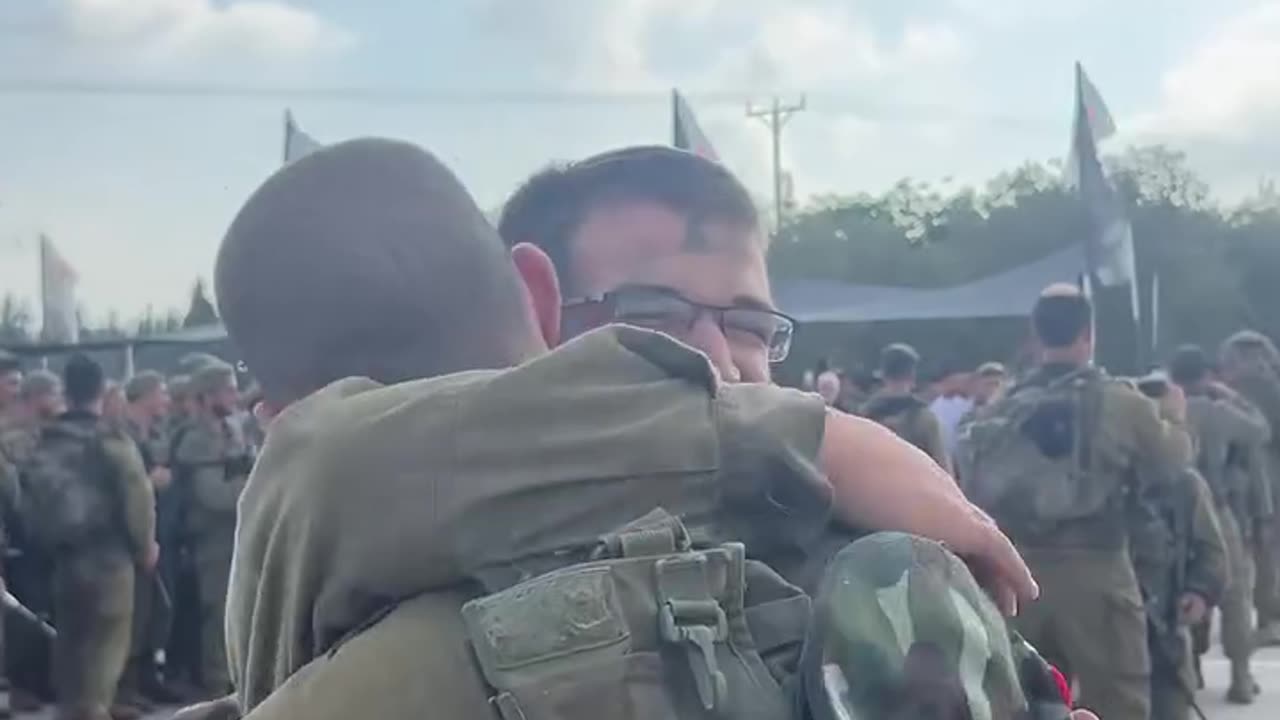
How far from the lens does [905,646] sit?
953 mm

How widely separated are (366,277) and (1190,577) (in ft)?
18.7

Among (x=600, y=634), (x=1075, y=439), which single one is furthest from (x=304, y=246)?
(x=1075, y=439)

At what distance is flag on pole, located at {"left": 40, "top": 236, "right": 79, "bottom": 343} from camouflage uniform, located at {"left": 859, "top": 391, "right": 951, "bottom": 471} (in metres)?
9.35

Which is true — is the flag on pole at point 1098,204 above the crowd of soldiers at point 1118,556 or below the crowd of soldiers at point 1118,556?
above

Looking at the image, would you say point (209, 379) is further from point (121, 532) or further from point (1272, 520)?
point (1272, 520)

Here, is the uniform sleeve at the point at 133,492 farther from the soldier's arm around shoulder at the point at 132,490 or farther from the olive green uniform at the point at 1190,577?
the olive green uniform at the point at 1190,577

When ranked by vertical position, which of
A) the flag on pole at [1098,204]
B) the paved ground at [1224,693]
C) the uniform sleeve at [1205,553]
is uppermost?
the flag on pole at [1098,204]

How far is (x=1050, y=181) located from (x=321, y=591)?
48.4m

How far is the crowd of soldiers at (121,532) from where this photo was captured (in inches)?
318

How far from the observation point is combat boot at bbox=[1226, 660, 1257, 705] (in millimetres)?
8359

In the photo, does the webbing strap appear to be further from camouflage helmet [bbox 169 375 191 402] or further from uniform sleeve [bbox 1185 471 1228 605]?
camouflage helmet [bbox 169 375 191 402]

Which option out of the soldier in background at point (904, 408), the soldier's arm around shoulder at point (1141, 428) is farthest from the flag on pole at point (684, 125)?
the soldier's arm around shoulder at point (1141, 428)

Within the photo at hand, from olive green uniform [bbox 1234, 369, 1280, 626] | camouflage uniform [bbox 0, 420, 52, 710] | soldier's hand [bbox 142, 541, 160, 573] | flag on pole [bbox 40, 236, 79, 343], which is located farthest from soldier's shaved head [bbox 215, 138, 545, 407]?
flag on pole [bbox 40, 236, 79, 343]

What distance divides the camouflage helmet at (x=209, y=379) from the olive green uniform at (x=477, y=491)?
27.1ft
